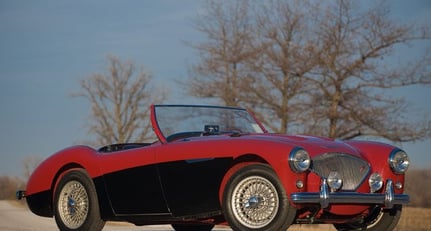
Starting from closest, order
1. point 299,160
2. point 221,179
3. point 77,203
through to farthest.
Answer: point 299,160 < point 221,179 < point 77,203

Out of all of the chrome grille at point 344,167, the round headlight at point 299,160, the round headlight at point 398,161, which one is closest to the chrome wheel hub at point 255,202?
the round headlight at point 299,160

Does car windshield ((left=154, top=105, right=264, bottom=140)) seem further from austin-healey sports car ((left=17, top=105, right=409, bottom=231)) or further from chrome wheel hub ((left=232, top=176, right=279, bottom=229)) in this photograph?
chrome wheel hub ((left=232, top=176, right=279, bottom=229))

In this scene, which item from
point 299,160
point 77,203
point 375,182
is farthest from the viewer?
point 77,203

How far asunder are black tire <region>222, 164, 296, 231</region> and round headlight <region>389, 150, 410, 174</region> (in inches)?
54.8

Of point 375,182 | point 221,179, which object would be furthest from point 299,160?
point 375,182

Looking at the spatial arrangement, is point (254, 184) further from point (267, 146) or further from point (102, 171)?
point (102, 171)

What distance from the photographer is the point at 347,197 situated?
6.95 meters

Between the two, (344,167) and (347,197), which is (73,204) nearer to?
(344,167)

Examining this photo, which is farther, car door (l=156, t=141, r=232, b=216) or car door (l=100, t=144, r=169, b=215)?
car door (l=100, t=144, r=169, b=215)

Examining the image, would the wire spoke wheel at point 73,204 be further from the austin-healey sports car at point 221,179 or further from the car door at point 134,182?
→ the car door at point 134,182

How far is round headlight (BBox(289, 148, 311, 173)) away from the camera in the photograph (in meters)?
6.84

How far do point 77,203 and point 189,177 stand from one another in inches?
66.5

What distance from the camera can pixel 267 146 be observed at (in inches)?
277

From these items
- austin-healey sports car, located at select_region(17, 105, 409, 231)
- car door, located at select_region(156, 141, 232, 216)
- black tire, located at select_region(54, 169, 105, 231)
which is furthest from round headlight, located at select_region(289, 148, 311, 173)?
black tire, located at select_region(54, 169, 105, 231)
